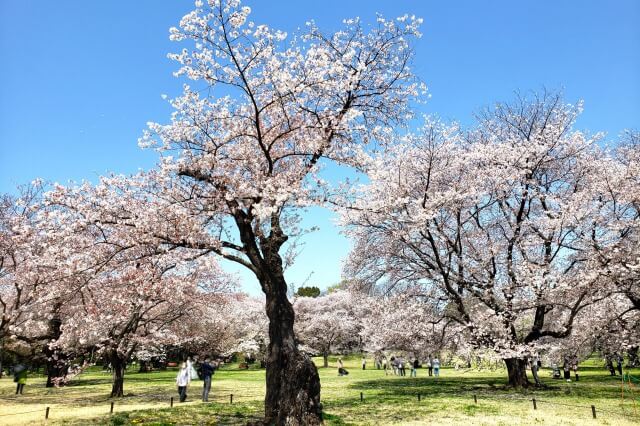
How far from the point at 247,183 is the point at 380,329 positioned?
15.4 metres

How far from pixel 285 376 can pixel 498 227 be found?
15858 mm

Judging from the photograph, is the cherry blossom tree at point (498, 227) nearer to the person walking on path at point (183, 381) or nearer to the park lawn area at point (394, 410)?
the park lawn area at point (394, 410)

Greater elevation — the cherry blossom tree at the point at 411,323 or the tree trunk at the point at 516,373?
the cherry blossom tree at the point at 411,323

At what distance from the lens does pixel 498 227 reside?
22.6m

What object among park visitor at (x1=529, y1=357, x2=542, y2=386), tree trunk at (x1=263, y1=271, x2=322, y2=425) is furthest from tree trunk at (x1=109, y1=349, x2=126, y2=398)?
park visitor at (x1=529, y1=357, x2=542, y2=386)

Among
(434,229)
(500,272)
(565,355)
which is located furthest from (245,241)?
(565,355)

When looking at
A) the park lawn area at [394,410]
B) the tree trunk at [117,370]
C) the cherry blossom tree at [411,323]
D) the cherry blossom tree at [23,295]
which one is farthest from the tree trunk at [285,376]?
the tree trunk at [117,370]

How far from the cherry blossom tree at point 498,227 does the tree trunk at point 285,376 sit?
7.67 metres

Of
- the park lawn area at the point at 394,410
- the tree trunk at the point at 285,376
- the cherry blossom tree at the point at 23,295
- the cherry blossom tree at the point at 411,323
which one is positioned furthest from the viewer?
the cherry blossom tree at the point at 411,323

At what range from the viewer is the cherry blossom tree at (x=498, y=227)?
61.3ft

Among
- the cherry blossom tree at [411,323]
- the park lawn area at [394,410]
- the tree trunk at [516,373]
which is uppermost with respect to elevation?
the cherry blossom tree at [411,323]

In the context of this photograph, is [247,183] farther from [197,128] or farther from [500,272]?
[500,272]

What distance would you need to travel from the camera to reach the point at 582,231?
18500 millimetres

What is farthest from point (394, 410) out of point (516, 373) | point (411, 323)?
point (516, 373)
